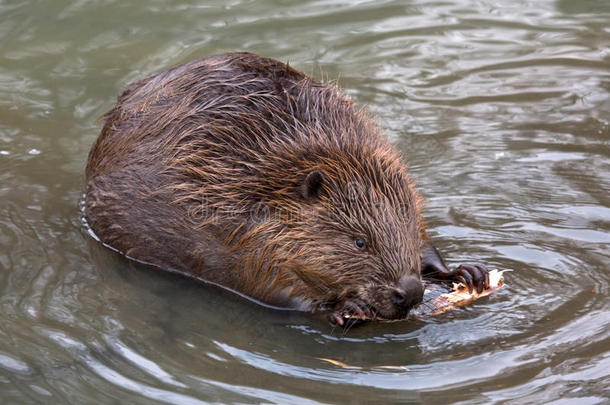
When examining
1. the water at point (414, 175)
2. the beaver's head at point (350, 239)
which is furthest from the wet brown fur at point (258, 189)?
the water at point (414, 175)

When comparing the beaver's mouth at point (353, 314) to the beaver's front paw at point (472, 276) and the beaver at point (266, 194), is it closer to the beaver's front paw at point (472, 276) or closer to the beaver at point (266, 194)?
the beaver at point (266, 194)

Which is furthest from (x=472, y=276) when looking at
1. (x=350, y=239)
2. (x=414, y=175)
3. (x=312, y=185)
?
(x=414, y=175)

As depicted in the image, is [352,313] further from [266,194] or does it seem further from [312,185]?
[266,194]

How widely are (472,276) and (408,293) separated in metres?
0.46

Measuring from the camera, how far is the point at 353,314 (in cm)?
476

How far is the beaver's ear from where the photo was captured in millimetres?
4859

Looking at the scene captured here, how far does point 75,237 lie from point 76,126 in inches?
62.1

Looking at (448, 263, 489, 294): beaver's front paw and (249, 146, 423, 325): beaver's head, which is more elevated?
(249, 146, 423, 325): beaver's head

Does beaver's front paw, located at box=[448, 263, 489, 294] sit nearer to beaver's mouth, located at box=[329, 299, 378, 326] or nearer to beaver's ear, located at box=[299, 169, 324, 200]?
beaver's mouth, located at box=[329, 299, 378, 326]

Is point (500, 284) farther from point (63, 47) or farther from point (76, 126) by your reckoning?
point (63, 47)

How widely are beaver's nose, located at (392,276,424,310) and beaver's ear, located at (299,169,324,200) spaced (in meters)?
0.62

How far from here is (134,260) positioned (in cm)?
554

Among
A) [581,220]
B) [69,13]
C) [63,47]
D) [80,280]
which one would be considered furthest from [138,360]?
[69,13]

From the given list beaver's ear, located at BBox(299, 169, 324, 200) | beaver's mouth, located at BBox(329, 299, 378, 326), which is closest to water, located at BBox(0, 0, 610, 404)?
beaver's mouth, located at BBox(329, 299, 378, 326)
